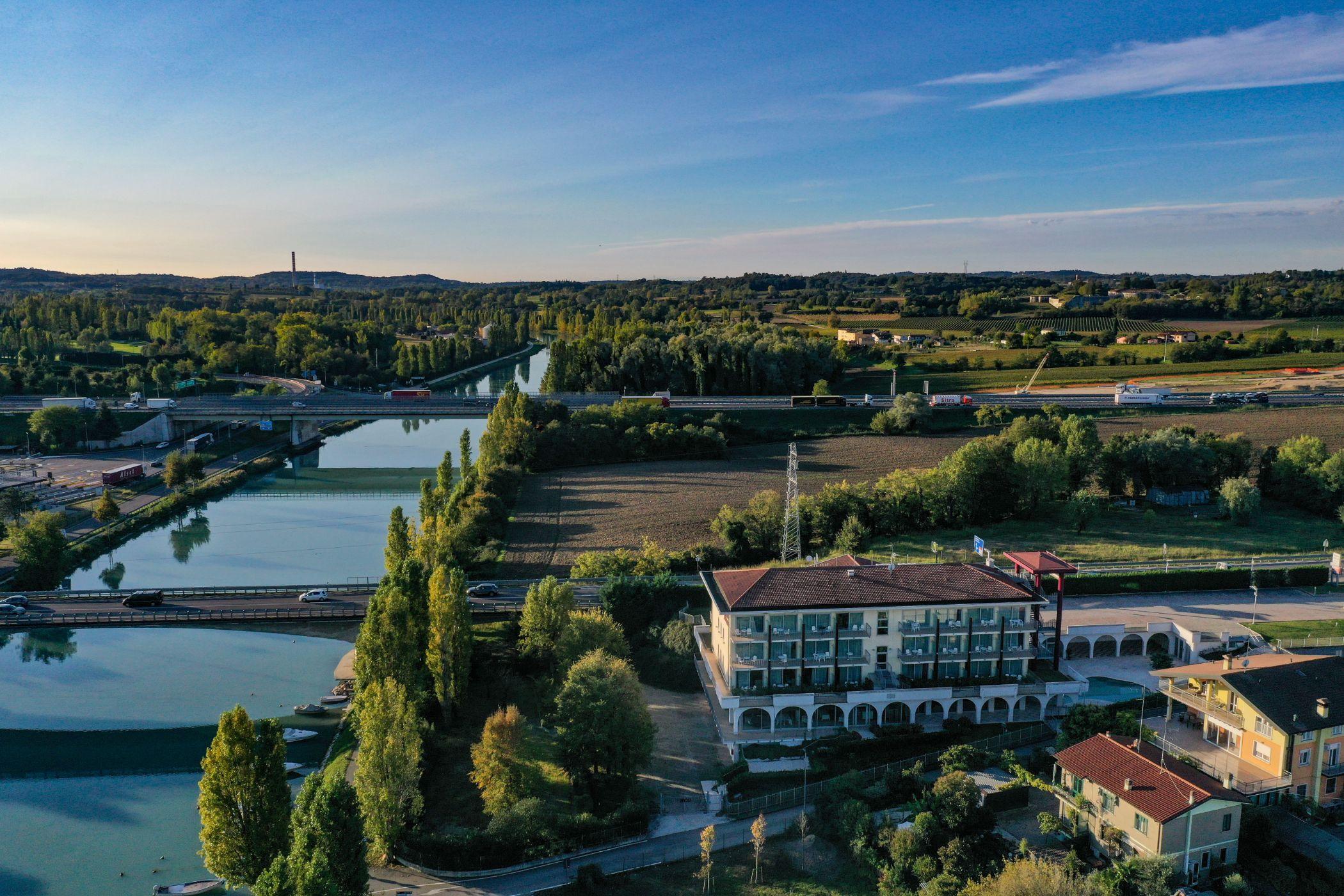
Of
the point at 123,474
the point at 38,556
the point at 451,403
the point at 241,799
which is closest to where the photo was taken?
the point at 241,799

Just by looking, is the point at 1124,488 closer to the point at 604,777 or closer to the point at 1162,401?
the point at 1162,401

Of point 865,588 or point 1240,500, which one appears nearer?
point 865,588

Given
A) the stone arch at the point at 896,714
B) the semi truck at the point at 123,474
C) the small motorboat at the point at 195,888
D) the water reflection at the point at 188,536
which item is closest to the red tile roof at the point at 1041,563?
the stone arch at the point at 896,714

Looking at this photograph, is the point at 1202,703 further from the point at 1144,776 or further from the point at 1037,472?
the point at 1037,472

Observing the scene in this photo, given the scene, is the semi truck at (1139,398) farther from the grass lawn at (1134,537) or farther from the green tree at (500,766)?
the green tree at (500,766)

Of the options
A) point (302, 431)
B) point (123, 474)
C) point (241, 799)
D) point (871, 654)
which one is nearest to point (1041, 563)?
point (871, 654)
